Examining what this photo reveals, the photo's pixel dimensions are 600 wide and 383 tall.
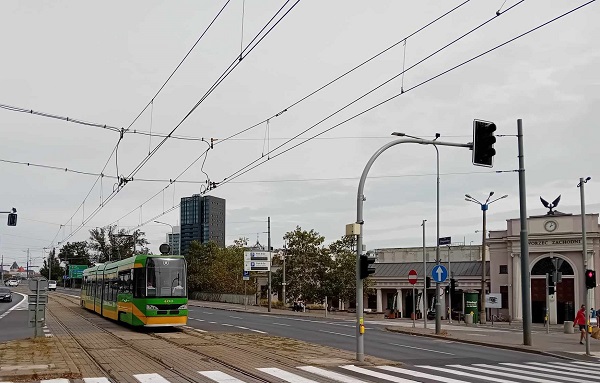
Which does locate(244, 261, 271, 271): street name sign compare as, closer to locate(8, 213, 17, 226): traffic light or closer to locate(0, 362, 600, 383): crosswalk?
locate(8, 213, 17, 226): traffic light

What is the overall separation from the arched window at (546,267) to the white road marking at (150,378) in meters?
42.6

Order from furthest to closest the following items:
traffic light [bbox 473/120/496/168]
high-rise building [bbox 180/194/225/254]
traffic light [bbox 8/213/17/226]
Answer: high-rise building [bbox 180/194/225/254], traffic light [bbox 8/213/17/226], traffic light [bbox 473/120/496/168]

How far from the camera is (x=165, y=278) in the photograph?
27.2 meters

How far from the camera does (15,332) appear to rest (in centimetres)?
2753

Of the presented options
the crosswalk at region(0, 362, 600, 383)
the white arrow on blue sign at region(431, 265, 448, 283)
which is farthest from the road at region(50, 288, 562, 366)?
the white arrow on blue sign at region(431, 265, 448, 283)

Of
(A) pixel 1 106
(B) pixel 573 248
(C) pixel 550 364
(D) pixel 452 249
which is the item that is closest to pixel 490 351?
(C) pixel 550 364

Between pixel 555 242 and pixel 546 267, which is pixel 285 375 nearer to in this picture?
pixel 555 242

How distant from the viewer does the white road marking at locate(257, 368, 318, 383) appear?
47.3 feet

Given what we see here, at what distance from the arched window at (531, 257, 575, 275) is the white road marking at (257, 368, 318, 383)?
131 ft

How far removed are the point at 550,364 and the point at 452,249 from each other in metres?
60.4

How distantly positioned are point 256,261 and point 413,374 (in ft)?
150

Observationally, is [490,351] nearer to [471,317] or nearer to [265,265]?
[471,317]

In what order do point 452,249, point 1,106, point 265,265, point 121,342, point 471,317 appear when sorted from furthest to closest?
1. point 452,249
2. point 265,265
3. point 471,317
4. point 121,342
5. point 1,106

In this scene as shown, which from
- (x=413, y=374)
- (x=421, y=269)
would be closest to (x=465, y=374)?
(x=413, y=374)
